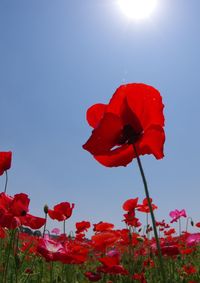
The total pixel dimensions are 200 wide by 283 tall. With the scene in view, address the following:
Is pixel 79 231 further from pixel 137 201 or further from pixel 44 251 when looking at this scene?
pixel 44 251

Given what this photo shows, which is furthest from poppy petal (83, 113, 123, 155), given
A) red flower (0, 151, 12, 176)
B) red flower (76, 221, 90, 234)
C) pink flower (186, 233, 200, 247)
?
red flower (76, 221, 90, 234)

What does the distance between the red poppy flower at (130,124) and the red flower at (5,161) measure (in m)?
1.32

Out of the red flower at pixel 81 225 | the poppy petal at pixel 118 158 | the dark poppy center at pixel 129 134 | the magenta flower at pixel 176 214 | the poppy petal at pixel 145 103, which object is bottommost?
the poppy petal at pixel 118 158

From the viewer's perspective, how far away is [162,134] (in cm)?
120

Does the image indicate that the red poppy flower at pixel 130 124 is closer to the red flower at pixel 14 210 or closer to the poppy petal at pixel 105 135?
the poppy petal at pixel 105 135

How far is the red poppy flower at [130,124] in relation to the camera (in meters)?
1.21

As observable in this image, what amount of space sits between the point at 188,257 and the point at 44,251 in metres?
5.20

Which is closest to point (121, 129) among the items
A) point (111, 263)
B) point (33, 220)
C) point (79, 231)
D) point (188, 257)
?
point (33, 220)

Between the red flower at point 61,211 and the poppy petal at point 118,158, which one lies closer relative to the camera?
the poppy petal at point 118,158

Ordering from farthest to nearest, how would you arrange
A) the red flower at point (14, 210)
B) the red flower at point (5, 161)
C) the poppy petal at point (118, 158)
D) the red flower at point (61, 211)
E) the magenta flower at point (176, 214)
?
the magenta flower at point (176, 214), the red flower at point (61, 211), the red flower at point (5, 161), the red flower at point (14, 210), the poppy petal at point (118, 158)

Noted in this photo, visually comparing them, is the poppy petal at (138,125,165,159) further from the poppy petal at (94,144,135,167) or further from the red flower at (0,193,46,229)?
the red flower at (0,193,46,229)

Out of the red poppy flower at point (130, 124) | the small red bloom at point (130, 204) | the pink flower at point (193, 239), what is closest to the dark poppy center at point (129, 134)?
the red poppy flower at point (130, 124)

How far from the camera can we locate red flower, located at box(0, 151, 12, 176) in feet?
8.04

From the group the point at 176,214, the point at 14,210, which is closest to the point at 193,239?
the point at 176,214
